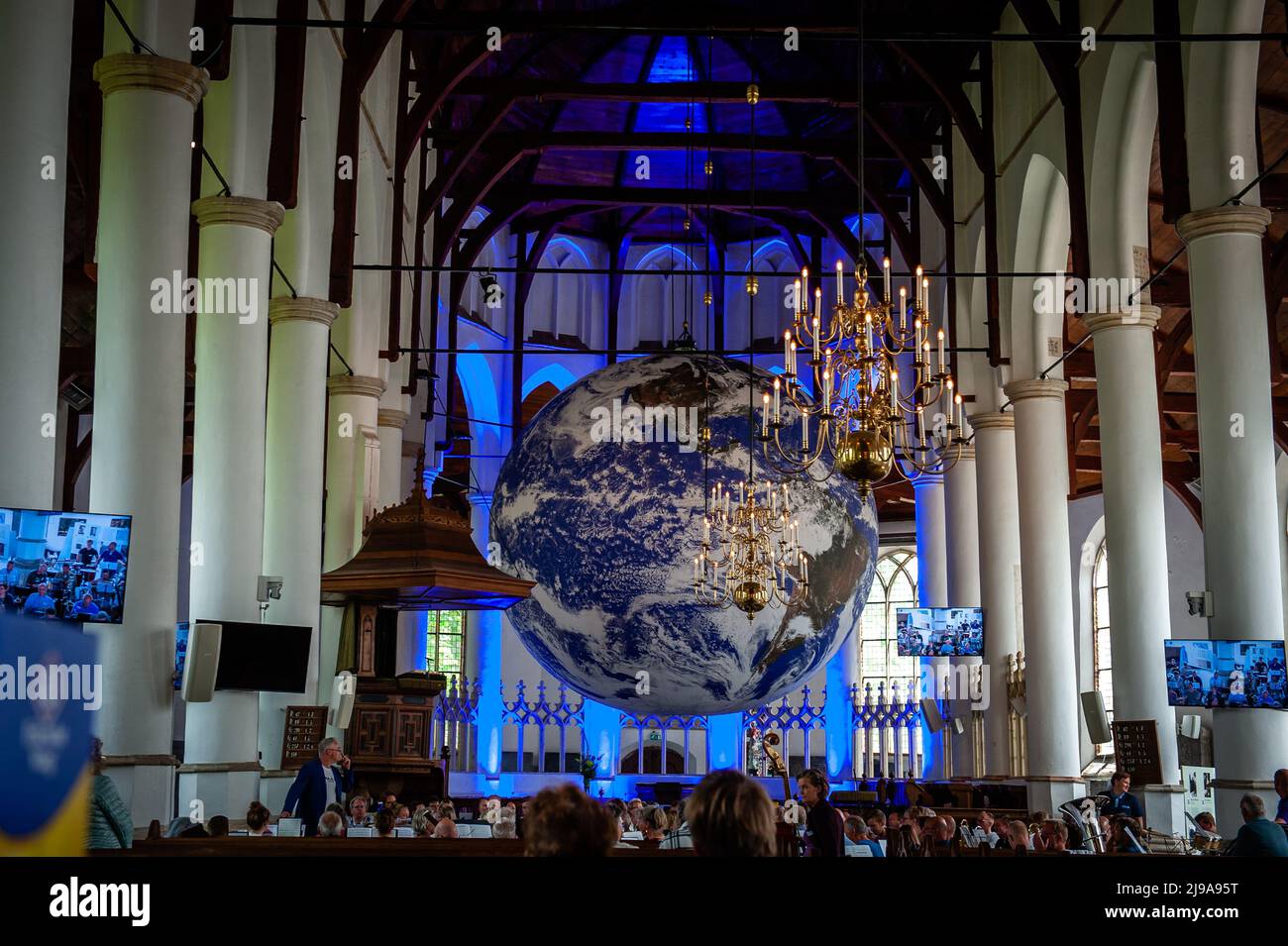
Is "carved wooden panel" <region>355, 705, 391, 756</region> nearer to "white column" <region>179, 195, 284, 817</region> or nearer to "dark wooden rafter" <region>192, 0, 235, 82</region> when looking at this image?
"white column" <region>179, 195, 284, 817</region>

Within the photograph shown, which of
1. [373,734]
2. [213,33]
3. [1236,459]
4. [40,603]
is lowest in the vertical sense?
[373,734]

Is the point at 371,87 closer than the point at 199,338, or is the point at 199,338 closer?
the point at 199,338

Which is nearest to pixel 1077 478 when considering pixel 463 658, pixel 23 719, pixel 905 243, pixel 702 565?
pixel 905 243

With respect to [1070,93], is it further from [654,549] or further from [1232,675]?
[1232,675]

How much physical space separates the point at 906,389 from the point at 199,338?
16572 millimetres

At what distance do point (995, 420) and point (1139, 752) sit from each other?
649cm

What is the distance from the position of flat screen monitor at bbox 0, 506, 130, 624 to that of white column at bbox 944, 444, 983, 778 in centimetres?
1334

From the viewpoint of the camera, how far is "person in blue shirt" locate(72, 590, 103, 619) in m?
7.78

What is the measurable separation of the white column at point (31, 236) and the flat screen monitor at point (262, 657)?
364 centimetres

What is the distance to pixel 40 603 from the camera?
7.43 metres

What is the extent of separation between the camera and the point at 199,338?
1138 cm

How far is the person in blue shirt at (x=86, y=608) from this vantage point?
25.5 ft

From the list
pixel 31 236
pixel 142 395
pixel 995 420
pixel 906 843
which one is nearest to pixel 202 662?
pixel 142 395
